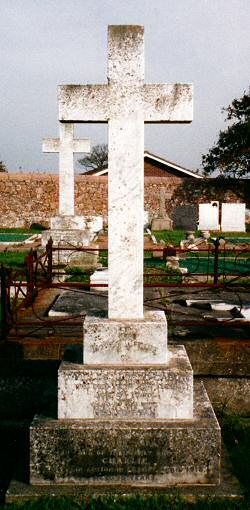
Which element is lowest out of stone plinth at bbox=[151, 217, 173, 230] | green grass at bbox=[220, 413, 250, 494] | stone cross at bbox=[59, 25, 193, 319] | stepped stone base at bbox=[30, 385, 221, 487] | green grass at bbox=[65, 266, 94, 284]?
green grass at bbox=[220, 413, 250, 494]

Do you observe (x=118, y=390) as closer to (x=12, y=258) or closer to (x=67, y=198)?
(x=67, y=198)

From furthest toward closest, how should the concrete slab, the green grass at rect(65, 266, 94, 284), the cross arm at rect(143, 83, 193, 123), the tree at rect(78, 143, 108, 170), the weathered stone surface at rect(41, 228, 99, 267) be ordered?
1. the tree at rect(78, 143, 108, 170)
2. the weathered stone surface at rect(41, 228, 99, 267)
3. the green grass at rect(65, 266, 94, 284)
4. the concrete slab
5. the cross arm at rect(143, 83, 193, 123)

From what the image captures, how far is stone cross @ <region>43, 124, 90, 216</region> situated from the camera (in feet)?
41.7

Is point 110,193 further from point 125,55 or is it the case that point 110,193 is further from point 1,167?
point 1,167

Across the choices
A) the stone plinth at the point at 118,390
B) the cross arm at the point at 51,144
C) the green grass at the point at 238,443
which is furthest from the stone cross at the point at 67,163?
the stone plinth at the point at 118,390

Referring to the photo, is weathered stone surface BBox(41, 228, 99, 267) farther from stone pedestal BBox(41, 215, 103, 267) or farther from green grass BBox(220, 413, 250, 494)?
green grass BBox(220, 413, 250, 494)

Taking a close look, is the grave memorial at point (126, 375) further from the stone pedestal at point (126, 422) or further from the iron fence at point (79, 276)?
the iron fence at point (79, 276)

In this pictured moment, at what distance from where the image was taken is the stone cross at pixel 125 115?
3.50 m

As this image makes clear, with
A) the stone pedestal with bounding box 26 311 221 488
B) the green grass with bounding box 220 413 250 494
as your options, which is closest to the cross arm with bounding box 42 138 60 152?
the green grass with bounding box 220 413 250 494

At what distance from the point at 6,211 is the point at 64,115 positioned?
24.9m

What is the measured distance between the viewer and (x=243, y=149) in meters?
28.7

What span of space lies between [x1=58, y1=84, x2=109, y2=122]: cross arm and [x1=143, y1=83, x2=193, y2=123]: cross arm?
0.87 feet

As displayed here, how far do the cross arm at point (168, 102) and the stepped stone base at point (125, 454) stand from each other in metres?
1.92

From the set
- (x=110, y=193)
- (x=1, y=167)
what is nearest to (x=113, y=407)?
(x=110, y=193)
